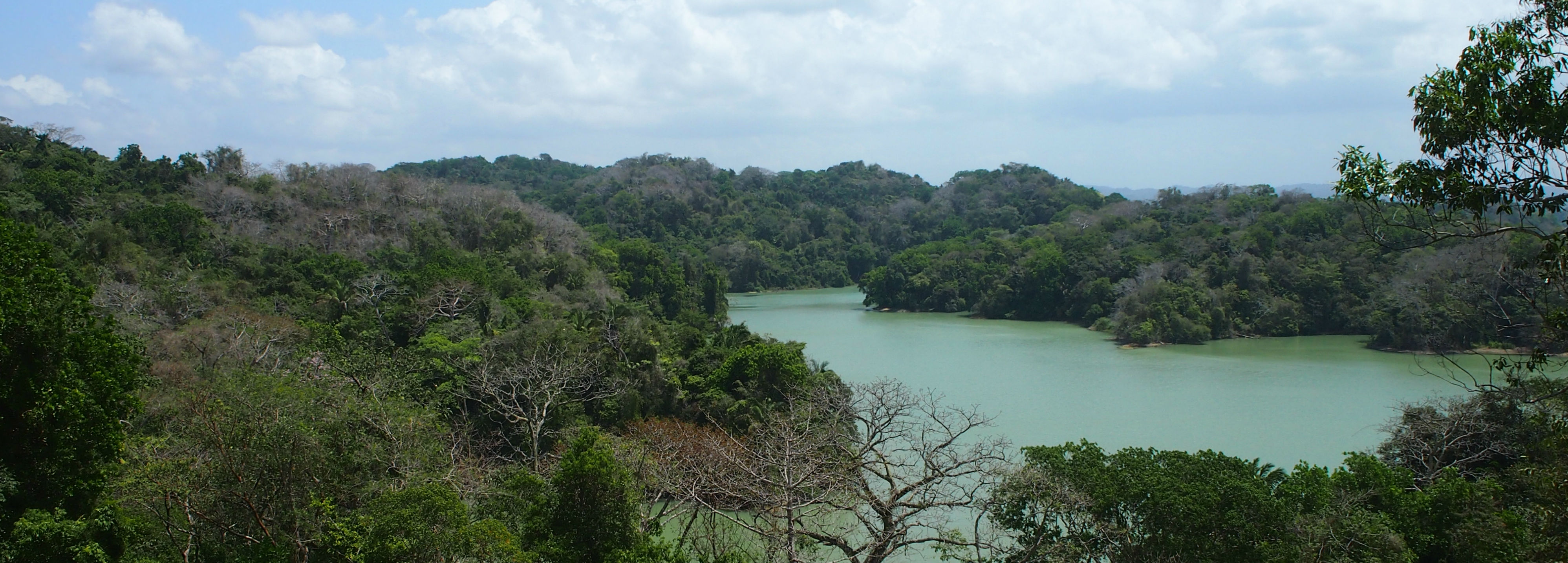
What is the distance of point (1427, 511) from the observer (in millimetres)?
7637

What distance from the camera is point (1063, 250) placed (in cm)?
3353

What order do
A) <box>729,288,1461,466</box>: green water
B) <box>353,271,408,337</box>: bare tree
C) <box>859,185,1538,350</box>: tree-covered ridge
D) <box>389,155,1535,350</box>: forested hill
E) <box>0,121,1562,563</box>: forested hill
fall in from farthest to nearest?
<box>389,155,1535,350</box>: forested hill < <box>859,185,1538,350</box>: tree-covered ridge < <box>353,271,408,337</box>: bare tree < <box>729,288,1461,466</box>: green water < <box>0,121,1562,563</box>: forested hill

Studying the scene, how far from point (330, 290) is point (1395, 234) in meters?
23.1

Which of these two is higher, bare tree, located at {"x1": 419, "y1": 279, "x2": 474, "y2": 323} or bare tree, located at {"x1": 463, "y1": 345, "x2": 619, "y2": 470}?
bare tree, located at {"x1": 419, "y1": 279, "x2": 474, "y2": 323}

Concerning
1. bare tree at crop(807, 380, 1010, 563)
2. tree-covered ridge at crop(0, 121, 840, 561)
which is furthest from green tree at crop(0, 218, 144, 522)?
bare tree at crop(807, 380, 1010, 563)

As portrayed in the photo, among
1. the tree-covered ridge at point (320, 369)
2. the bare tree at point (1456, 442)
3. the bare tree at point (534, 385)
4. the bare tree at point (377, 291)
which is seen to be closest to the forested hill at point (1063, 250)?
the bare tree at point (1456, 442)

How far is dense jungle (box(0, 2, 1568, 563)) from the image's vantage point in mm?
5535

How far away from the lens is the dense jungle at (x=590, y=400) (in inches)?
218

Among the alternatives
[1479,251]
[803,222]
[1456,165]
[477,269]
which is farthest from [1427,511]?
[803,222]

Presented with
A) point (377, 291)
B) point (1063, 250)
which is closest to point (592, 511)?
point (377, 291)

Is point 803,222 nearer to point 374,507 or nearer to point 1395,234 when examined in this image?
point 1395,234

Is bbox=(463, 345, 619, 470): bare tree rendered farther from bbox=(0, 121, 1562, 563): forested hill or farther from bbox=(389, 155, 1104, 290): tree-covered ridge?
bbox=(389, 155, 1104, 290): tree-covered ridge

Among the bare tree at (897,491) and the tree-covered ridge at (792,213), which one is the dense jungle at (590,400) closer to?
the bare tree at (897,491)

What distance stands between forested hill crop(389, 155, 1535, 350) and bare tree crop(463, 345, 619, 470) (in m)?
9.15
